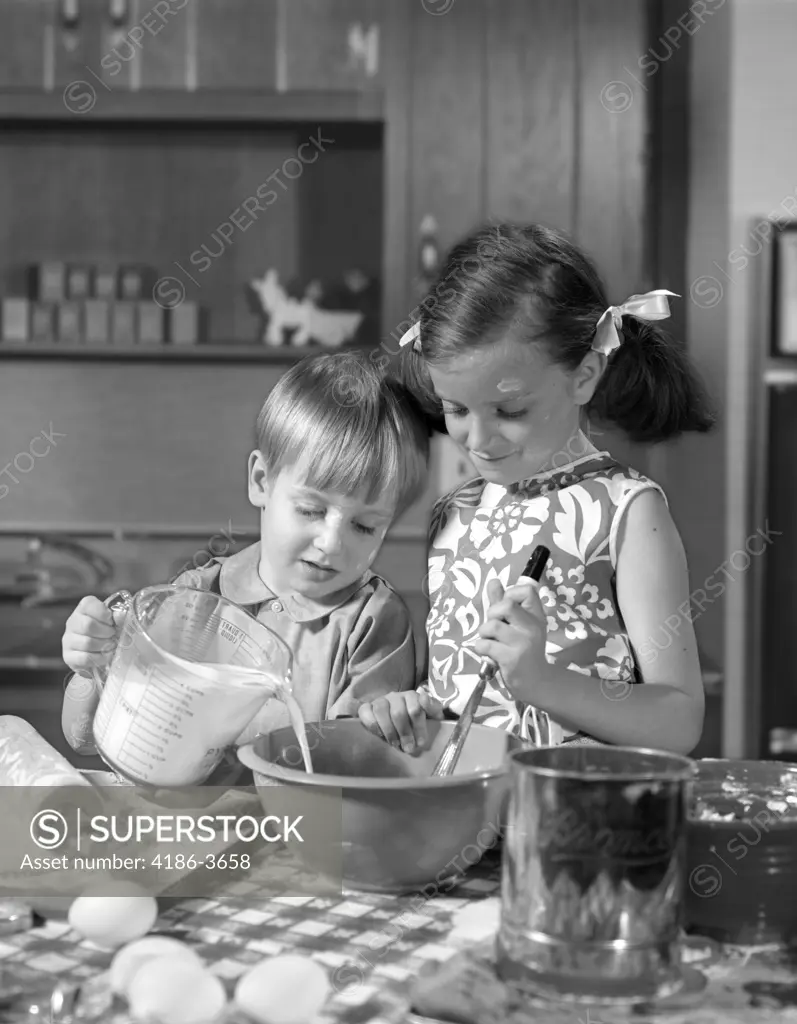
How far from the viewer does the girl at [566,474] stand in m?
1.09

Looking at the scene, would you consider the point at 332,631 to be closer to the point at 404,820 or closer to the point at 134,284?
the point at 404,820

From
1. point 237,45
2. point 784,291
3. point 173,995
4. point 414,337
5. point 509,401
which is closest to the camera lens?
point 173,995

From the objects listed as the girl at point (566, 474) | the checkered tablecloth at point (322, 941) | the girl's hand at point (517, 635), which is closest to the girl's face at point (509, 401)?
the girl at point (566, 474)

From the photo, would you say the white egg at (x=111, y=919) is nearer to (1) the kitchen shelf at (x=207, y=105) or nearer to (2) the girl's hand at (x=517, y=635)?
(2) the girl's hand at (x=517, y=635)

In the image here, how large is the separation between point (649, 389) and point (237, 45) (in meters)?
2.11

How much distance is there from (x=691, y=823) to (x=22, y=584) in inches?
93.2

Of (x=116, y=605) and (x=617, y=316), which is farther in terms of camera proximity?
(x=617, y=316)

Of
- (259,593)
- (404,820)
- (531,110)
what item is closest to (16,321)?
(531,110)

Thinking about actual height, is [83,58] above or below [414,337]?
above

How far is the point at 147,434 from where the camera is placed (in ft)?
10.6

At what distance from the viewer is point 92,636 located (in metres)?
0.96

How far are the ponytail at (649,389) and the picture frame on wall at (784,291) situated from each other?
208cm

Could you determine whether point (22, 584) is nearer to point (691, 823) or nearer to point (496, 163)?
point (496, 163)

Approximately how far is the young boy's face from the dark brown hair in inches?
6.1
